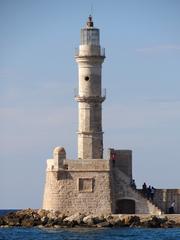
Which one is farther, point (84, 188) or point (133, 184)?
point (133, 184)

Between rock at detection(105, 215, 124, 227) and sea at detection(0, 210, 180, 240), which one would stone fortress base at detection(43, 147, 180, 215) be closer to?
rock at detection(105, 215, 124, 227)

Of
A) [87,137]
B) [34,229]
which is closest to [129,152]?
[87,137]

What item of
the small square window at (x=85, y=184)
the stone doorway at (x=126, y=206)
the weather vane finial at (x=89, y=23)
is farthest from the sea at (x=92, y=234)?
the weather vane finial at (x=89, y=23)

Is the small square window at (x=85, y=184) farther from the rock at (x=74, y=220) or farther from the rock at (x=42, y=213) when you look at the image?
the rock at (x=42, y=213)

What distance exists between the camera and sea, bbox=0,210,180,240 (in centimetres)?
5816

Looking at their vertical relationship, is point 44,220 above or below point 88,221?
above

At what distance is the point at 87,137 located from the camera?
217 feet

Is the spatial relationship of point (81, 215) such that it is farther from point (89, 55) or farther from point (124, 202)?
point (89, 55)

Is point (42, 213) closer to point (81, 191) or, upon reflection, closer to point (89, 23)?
point (81, 191)

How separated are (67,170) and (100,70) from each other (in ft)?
20.0

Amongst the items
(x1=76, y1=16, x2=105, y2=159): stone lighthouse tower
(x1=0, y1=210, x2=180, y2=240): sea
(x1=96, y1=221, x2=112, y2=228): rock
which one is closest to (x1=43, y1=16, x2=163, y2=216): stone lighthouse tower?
(x1=76, y1=16, x2=105, y2=159): stone lighthouse tower

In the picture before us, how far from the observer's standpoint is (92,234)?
59656 millimetres

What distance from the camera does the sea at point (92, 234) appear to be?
58.2 m

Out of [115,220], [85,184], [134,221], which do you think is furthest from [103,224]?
[85,184]
